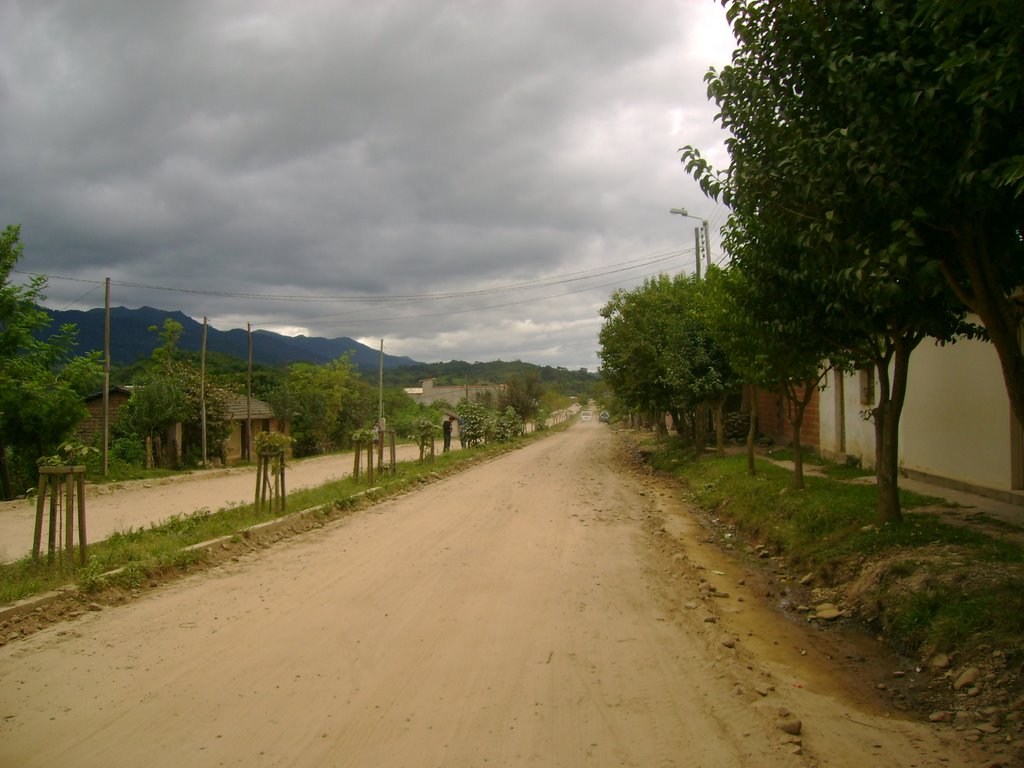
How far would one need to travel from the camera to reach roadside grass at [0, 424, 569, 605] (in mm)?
8336

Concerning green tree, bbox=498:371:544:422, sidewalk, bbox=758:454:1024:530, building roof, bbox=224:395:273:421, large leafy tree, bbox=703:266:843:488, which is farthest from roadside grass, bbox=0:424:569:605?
green tree, bbox=498:371:544:422

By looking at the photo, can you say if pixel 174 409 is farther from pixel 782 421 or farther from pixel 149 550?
pixel 782 421

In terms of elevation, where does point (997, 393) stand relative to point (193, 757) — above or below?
above

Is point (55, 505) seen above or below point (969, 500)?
above

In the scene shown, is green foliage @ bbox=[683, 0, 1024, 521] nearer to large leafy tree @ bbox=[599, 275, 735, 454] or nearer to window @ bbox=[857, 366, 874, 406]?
window @ bbox=[857, 366, 874, 406]

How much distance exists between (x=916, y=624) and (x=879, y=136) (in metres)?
4.29

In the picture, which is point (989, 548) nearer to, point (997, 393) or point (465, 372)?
point (997, 393)

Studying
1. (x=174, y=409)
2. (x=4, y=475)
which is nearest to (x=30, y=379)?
(x=4, y=475)

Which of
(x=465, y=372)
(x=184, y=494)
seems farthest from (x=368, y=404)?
(x=465, y=372)

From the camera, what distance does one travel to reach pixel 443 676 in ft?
18.2

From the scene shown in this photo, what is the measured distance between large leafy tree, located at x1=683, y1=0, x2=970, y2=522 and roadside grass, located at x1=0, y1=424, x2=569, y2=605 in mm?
8145

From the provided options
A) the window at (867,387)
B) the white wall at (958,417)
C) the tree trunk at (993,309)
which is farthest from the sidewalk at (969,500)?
the tree trunk at (993,309)

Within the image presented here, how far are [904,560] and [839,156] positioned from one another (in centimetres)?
444

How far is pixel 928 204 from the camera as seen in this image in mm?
5934
